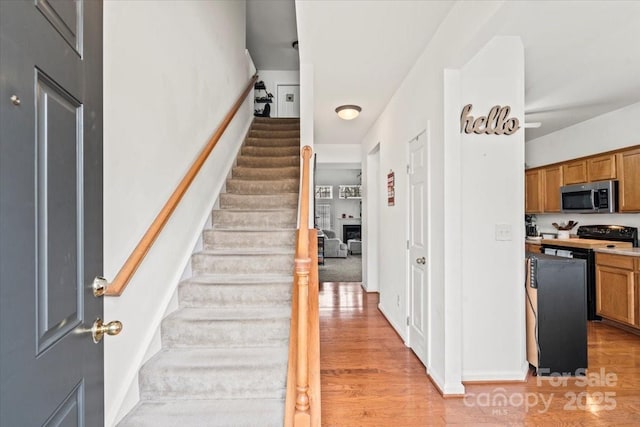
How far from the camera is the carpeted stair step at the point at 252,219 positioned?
305 centimetres

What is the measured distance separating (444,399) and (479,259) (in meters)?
1.05

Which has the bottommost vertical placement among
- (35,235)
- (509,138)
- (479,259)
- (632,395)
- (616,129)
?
(632,395)

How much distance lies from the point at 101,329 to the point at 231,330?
129cm

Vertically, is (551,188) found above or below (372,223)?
above

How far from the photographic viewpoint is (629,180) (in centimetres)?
367

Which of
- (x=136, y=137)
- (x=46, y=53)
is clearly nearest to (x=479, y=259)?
(x=136, y=137)

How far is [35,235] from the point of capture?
0.62 m

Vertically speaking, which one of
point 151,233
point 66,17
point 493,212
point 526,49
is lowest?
Answer: point 151,233

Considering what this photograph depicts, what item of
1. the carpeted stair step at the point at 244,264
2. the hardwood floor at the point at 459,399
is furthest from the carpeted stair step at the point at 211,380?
the carpeted stair step at the point at 244,264

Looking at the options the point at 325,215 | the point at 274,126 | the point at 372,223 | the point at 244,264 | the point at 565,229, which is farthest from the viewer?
the point at 325,215

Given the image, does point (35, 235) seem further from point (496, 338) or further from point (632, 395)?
point (632, 395)

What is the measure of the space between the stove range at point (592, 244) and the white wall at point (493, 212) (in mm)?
2185

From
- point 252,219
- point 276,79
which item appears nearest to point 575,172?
point 252,219

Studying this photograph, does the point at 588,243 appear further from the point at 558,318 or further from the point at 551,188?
the point at 558,318
